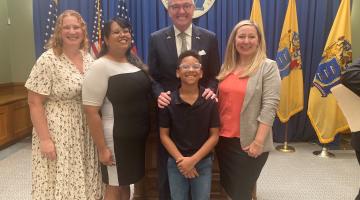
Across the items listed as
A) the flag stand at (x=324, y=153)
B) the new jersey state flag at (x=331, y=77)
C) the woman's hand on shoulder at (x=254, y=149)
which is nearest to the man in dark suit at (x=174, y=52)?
the woman's hand on shoulder at (x=254, y=149)

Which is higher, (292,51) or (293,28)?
(293,28)

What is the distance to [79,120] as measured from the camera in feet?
5.99

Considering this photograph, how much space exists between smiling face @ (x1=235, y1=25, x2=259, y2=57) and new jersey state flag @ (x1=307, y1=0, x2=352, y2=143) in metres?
2.46

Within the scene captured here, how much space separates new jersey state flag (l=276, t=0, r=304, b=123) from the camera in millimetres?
4008

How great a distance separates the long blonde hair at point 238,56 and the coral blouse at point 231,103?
0.14ft

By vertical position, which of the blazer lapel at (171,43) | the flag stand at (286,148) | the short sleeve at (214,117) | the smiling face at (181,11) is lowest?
the flag stand at (286,148)

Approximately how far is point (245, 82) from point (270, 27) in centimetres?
299

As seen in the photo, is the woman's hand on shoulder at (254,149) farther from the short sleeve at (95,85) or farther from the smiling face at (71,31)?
the smiling face at (71,31)

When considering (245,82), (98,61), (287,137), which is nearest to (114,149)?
(98,61)

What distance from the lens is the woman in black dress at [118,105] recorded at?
1698 mm

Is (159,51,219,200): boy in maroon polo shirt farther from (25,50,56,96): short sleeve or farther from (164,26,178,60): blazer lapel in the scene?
(25,50,56,96): short sleeve

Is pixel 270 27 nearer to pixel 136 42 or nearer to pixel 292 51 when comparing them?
pixel 292 51

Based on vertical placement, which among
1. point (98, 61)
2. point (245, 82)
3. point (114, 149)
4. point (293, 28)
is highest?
point (293, 28)

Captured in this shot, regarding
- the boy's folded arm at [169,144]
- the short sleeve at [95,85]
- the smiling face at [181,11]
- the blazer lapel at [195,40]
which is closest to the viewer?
the short sleeve at [95,85]
